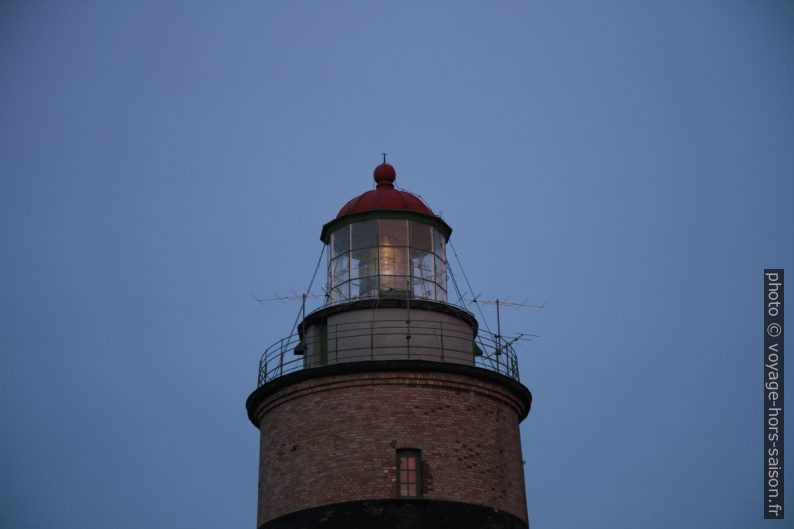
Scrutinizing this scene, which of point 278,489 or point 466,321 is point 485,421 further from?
point 278,489

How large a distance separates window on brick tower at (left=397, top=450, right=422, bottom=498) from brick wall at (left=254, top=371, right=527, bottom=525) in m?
0.11

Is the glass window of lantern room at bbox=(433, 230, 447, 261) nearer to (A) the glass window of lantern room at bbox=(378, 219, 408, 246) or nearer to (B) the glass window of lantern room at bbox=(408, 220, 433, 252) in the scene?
(B) the glass window of lantern room at bbox=(408, 220, 433, 252)

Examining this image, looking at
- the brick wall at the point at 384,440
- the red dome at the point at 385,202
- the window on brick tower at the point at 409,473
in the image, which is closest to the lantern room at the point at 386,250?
the red dome at the point at 385,202

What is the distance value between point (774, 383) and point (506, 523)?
7.76 m

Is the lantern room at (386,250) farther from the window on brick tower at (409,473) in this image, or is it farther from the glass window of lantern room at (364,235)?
the window on brick tower at (409,473)

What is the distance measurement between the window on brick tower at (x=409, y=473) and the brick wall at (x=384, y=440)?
0.11m

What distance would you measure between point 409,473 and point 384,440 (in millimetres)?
800

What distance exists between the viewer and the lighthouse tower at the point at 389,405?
18625 millimetres

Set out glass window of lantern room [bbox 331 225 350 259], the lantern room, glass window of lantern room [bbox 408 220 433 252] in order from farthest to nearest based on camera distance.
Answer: glass window of lantern room [bbox 331 225 350 259]
glass window of lantern room [bbox 408 220 433 252]
the lantern room

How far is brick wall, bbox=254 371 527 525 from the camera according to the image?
61.4ft

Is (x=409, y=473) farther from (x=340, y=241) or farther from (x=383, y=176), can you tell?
(x=383, y=176)

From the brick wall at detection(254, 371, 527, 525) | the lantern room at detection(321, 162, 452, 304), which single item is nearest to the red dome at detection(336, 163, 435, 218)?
the lantern room at detection(321, 162, 452, 304)

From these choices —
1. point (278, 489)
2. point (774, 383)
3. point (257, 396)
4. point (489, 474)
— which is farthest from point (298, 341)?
point (774, 383)

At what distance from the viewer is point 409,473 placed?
61.3ft
